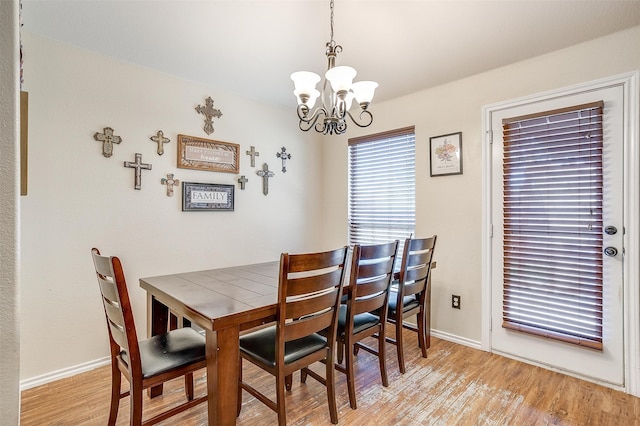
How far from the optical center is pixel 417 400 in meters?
1.97

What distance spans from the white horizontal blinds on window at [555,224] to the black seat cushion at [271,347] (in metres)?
1.76

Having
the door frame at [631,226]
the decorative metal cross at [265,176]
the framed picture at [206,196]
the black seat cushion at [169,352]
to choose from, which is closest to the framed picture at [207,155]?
the framed picture at [206,196]

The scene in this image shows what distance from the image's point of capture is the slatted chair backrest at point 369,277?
1823 mm

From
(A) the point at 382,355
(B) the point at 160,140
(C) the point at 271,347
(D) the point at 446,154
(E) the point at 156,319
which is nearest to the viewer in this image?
(C) the point at 271,347

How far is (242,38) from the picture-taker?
85.7 inches

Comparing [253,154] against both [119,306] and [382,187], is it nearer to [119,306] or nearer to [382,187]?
[382,187]

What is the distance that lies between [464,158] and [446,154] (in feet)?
0.55

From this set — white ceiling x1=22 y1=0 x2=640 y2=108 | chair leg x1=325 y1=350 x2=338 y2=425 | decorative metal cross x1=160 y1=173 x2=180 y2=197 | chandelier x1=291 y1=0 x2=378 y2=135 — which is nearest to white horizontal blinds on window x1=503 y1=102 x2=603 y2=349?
white ceiling x1=22 y1=0 x2=640 y2=108

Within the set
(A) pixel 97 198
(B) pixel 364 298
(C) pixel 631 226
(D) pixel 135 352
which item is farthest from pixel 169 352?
(C) pixel 631 226

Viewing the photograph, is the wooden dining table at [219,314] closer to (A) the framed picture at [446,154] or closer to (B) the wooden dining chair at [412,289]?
(B) the wooden dining chair at [412,289]

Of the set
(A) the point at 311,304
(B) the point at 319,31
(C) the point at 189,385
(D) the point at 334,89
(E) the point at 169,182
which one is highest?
(B) the point at 319,31

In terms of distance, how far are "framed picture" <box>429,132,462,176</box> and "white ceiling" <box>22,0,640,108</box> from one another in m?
0.57

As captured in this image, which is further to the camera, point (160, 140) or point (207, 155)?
point (207, 155)

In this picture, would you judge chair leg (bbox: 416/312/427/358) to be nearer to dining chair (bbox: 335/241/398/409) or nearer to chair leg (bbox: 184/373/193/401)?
dining chair (bbox: 335/241/398/409)
